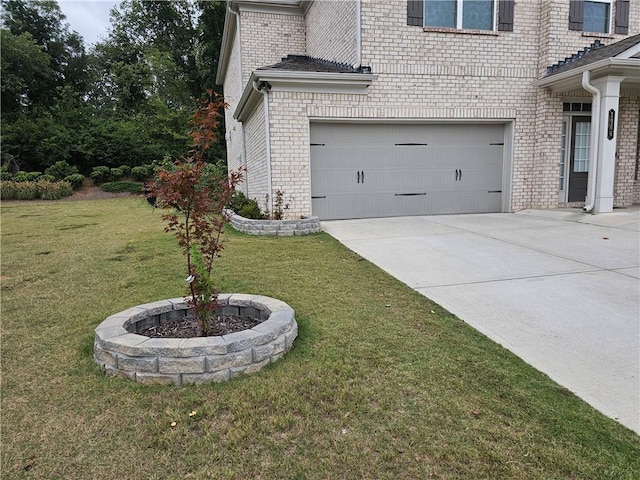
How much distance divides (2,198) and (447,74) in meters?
18.3

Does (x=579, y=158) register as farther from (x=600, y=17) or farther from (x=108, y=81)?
(x=108, y=81)

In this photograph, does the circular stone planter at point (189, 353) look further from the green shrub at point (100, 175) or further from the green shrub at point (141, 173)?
the green shrub at point (141, 173)

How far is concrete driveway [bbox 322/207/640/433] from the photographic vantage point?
2763mm

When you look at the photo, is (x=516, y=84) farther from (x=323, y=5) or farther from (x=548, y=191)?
(x=323, y=5)

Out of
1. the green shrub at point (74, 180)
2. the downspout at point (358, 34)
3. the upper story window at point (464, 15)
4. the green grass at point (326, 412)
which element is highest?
the upper story window at point (464, 15)

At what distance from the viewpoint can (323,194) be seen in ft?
30.4

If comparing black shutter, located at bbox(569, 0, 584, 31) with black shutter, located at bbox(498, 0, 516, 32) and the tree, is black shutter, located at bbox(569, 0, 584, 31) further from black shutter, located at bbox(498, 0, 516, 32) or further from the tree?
the tree

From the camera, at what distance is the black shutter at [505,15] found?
9.30 metres

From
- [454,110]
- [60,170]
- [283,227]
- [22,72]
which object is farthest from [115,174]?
[454,110]

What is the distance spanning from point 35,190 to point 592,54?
2047cm

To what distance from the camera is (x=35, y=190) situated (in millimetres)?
18531

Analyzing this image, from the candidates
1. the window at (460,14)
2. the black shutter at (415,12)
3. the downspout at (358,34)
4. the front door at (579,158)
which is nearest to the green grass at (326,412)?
the downspout at (358,34)

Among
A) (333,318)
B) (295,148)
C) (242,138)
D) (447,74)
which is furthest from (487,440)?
(242,138)

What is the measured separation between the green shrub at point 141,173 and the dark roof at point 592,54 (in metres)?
20.0
